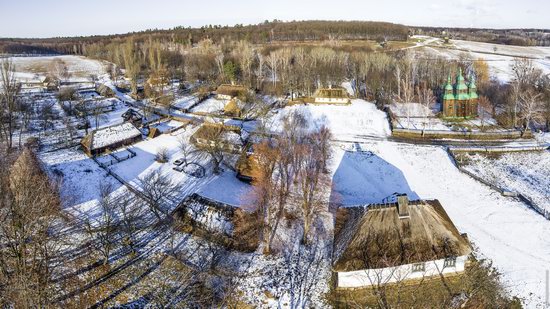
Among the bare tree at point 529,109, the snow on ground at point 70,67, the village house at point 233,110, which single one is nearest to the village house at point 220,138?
the village house at point 233,110

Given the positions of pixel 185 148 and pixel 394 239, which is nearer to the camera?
pixel 394 239

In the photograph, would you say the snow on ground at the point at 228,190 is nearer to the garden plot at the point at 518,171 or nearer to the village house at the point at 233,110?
the village house at the point at 233,110

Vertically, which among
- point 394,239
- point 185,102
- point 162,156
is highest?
point 185,102

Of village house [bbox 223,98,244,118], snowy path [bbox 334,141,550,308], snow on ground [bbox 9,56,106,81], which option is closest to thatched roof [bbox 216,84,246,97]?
village house [bbox 223,98,244,118]

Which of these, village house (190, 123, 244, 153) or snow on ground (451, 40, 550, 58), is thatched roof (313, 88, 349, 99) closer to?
village house (190, 123, 244, 153)

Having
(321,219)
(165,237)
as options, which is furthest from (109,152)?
(321,219)

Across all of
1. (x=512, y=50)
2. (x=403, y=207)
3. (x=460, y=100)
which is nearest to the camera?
(x=403, y=207)

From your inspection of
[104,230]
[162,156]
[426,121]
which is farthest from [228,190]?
[426,121]

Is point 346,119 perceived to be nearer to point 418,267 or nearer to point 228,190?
point 228,190
